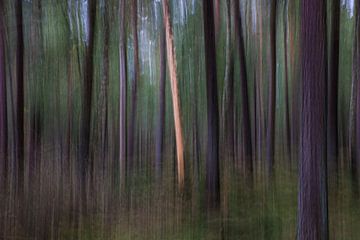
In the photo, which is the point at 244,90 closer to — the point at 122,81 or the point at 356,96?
the point at 356,96

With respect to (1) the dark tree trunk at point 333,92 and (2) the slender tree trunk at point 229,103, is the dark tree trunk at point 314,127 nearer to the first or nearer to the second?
(1) the dark tree trunk at point 333,92

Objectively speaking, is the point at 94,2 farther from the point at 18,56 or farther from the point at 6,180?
the point at 6,180

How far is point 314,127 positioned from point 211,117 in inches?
71.4

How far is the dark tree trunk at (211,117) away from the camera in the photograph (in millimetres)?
5262

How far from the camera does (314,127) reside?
383 cm

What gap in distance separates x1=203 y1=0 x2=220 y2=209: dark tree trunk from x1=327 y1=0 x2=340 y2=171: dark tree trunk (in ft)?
5.01

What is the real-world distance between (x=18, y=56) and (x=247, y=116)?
3.52m

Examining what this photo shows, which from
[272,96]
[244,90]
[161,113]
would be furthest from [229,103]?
[161,113]

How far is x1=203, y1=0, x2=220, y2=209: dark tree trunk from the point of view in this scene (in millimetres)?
5262

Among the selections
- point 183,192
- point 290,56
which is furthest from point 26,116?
point 290,56

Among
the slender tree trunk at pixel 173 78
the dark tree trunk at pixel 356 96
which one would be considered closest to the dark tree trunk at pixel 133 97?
the slender tree trunk at pixel 173 78

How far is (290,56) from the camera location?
17.8 ft

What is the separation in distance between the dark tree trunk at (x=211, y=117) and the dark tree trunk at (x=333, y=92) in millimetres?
1527

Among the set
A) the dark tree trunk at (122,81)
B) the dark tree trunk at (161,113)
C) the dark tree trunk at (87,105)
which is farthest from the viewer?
the dark tree trunk at (122,81)
